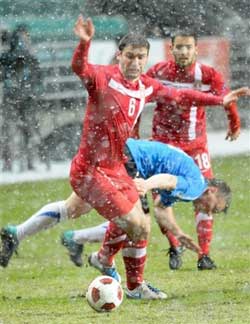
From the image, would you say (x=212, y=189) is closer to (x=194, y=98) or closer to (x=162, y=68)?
(x=194, y=98)

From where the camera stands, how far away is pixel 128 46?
10.2m

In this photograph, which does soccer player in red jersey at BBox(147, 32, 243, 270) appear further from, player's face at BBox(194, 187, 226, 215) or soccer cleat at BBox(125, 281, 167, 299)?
soccer cleat at BBox(125, 281, 167, 299)

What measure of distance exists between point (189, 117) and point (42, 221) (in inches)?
69.9

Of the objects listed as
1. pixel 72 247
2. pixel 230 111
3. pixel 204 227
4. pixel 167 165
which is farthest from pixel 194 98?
pixel 72 247

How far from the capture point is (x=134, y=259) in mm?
10266

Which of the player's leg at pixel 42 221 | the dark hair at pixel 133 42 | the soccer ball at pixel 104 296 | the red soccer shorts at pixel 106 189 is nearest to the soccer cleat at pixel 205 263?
the player's leg at pixel 42 221

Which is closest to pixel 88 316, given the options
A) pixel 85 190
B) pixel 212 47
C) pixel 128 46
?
pixel 85 190

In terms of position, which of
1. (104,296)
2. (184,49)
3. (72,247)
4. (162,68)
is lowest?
(72,247)

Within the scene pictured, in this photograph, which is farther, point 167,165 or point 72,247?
point 72,247

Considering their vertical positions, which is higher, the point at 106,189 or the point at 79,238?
the point at 106,189

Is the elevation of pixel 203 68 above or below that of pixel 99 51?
Answer: above

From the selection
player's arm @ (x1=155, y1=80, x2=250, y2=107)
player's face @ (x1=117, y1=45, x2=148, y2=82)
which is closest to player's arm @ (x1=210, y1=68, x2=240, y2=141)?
player's arm @ (x1=155, y1=80, x2=250, y2=107)

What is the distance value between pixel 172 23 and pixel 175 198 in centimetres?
1068

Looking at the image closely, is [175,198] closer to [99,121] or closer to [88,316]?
[99,121]
